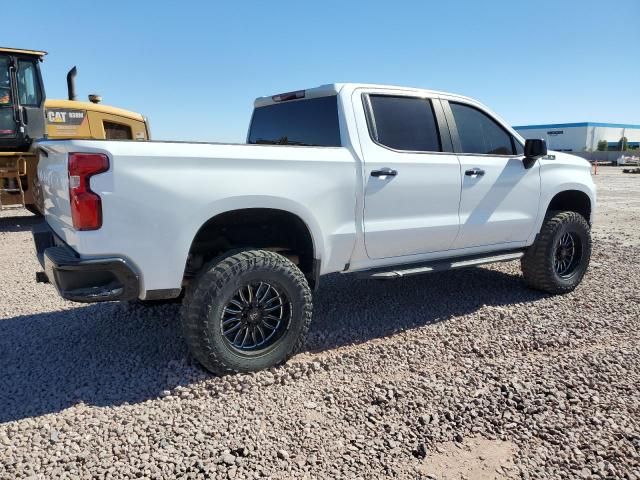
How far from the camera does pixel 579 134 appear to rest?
86.5m

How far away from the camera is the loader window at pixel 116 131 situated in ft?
36.6

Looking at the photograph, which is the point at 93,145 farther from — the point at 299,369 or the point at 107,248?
the point at 299,369

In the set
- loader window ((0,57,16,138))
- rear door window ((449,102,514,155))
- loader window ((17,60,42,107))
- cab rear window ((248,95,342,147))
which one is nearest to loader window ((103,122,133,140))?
loader window ((17,60,42,107))

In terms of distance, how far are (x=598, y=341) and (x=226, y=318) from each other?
3.00 meters

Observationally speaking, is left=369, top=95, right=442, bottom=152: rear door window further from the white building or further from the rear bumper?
the white building

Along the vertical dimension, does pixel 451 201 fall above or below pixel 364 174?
below

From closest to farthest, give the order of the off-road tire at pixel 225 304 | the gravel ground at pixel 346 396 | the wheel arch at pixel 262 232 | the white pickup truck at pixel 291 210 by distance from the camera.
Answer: the gravel ground at pixel 346 396 < the white pickup truck at pixel 291 210 < the off-road tire at pixel 225 304 < the wheel arch at pixel 262 232

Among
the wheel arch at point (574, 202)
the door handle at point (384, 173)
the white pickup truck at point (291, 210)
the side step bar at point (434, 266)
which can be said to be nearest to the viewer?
the white pickup truck at point (291, 210)

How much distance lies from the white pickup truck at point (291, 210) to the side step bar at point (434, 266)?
0.02 metres

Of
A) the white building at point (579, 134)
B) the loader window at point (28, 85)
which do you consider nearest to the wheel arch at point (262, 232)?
the loader window at point (28, 85)

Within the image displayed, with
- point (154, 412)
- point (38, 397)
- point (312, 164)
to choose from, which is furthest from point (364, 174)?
point (38, 397)

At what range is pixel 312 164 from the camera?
3.52 meters

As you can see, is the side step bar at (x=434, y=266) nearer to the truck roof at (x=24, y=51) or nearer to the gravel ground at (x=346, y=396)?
the gravel ground at (x=346, y=396)

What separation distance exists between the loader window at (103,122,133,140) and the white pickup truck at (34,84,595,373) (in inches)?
296
